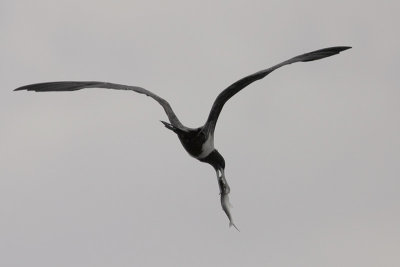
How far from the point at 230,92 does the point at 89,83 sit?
5.71m

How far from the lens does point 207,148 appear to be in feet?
134

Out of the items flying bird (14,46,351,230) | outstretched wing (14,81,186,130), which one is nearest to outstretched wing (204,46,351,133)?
flying bird (14,46,351,230)

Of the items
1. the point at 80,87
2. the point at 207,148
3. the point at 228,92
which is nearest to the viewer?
the point at 228,92

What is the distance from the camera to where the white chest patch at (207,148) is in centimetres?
4056

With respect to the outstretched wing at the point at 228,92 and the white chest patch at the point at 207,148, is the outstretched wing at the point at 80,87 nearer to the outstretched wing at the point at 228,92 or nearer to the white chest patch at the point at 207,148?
the white chest patch at the point at 207,148

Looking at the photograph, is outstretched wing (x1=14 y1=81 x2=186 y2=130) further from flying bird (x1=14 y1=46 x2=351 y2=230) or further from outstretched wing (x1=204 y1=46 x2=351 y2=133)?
outstretched wing (x1=204 y1=46 x2=351 y2=133)

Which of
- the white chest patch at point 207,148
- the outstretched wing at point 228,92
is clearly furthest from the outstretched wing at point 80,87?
the outstretched wing at point 228,92

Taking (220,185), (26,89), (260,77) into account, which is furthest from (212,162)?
(26,89)

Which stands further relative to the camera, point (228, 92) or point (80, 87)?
point (80, 87)

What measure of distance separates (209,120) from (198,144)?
85 cm

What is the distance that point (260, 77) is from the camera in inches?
1592

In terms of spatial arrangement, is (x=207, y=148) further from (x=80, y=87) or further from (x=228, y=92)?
(x=80, y=87)

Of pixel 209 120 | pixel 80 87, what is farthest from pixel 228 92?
pixel 80 87

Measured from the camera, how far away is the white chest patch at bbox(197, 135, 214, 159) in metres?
40.6
